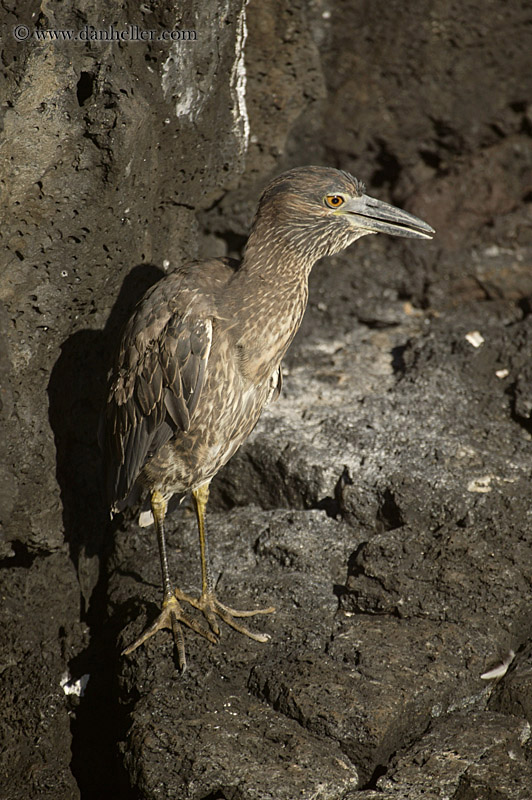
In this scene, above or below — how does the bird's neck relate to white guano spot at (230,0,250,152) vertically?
below

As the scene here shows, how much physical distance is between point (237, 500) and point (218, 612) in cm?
91

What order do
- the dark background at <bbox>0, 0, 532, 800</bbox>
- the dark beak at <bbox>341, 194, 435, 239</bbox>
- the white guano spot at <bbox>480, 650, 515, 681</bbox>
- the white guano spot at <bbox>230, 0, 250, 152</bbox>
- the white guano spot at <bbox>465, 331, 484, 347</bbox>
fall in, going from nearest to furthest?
the dark background at <bbox>0, 0, 532, 800</bbox>, the white guano spot at <bbox>480, 650, 515, 681</bbox>, the dark beak at <bbox>341, 194, 435, 239</bbox>, the white guano spot at <bbox>230, 0, 250, 152</bbox>, the white guano spot at <bbox>465, 331, 484, 347</bbox>

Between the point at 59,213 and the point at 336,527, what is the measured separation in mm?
1998

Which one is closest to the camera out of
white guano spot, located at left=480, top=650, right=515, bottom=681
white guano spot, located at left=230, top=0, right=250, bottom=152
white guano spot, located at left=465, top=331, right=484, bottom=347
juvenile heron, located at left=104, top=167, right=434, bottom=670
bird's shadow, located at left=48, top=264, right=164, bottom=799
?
white guano spot, located at left=480, top=650, right=515, bottom=681

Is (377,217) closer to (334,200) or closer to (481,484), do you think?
(334,200)

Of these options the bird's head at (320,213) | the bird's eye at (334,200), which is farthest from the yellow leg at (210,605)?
the bird's eye at (334,200)

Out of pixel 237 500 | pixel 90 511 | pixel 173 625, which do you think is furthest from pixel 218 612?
pixel 90 511

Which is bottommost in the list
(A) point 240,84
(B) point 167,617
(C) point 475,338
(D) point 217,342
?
(B) point 167,617

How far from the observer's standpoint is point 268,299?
3453 millimetres

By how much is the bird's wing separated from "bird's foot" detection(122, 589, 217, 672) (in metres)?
0.54

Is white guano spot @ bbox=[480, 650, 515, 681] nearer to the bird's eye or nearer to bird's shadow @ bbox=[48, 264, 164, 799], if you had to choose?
bird's shadow @ bbox=[48, 264, 164, 799]

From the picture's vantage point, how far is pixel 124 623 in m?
3.79

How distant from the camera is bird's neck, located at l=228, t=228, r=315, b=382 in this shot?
343cm

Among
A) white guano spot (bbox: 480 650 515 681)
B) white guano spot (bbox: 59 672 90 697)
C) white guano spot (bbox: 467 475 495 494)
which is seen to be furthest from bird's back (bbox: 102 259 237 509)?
white guano spot (bbox: 480 650 515 681)
